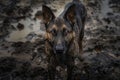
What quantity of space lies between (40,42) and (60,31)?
9.95 ft

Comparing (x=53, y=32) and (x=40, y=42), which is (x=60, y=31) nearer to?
(x=53, y=32)

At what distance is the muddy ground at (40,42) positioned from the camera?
7.05 meters

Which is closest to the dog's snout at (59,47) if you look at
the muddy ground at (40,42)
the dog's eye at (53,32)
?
the dog's eye at (53,32)

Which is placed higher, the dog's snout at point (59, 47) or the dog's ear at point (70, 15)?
the dog's ear at point (70, 15)

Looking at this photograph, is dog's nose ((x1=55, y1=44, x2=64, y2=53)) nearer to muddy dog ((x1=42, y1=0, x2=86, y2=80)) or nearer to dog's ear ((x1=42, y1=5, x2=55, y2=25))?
muddy dog ((x1=42, y1=0, x2=86, y2=80))

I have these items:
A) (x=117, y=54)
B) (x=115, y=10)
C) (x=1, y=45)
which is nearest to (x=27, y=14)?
(x=1, y=45)

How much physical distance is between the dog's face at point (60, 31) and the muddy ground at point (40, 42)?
153cm

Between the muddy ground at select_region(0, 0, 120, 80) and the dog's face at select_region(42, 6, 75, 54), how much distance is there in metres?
1.53

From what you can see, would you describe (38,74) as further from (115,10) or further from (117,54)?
(115,10)

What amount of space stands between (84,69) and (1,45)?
9.48 feet

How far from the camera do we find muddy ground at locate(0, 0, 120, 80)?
7.05 metres

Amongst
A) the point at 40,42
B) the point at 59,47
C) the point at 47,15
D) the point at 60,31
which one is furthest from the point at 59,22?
the point at 40,42

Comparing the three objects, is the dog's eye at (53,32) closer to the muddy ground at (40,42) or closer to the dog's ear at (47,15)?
the dog's ear at (47,15)

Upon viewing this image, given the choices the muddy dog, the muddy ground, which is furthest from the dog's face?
the muddy ground
